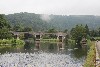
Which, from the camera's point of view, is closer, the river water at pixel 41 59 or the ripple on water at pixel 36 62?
the ripple on water at pixel 36 62

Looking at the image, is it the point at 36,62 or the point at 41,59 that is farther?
the point at 41,59

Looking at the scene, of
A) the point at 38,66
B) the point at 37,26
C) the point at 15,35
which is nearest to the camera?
the point at 38,66

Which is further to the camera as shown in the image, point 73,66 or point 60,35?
point 60,35

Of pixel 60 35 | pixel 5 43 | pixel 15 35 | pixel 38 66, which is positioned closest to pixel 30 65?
pixel 38 66

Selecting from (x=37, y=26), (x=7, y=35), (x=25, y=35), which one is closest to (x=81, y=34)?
(x=7, y=35)

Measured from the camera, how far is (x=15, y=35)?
119 m

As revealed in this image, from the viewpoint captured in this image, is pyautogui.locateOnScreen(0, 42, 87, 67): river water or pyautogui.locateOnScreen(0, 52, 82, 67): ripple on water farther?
pyautogui.locateOnScreen(0, 42, 87, 67): river water

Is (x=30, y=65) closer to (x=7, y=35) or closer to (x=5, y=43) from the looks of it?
(x=5, y=43)

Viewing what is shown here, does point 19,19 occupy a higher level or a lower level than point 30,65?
higher

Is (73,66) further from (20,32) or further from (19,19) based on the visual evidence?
(19,19)

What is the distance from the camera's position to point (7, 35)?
87.0 m

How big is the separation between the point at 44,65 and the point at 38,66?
110cm

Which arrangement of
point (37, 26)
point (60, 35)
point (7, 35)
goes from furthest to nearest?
point (37, 26) → point (60, 35) → point (7, 35)

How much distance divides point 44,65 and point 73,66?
118 inches
